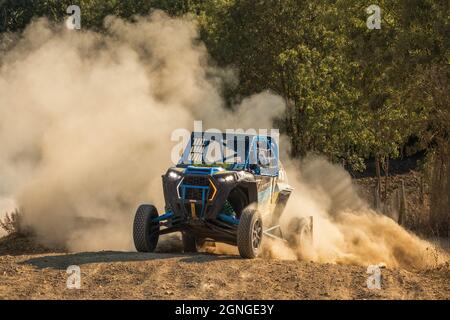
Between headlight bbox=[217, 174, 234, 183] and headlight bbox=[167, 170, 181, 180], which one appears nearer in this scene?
headlight bbox=[217, 174, 234, 183]

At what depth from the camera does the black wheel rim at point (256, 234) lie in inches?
471


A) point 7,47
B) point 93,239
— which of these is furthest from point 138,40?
point 93,239

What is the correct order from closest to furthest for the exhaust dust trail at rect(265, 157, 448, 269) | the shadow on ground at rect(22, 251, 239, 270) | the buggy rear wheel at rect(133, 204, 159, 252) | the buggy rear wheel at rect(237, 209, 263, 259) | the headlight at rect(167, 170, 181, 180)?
the shadow on ground at rect(22, 251, 239, 270)
the buggy rear wheel at rect(237, 209, 263, 259)
the headlight at rect(167, 170, 181, 180)
the buggy rear wheel at rect(133, 204, 159, 252)
the exhaust dust trail at rect(265, 157, 448, 269)

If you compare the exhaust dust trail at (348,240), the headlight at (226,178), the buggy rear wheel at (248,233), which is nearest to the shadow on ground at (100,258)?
the buggy rear wheel at (248,233)

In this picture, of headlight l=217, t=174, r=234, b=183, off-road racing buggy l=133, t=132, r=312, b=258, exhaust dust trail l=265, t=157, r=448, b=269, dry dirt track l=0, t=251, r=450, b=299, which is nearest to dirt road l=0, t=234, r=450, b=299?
dry dirt track l=0, t=251, r=450, b=299

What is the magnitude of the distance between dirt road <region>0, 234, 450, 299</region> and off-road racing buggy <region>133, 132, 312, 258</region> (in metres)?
0.61

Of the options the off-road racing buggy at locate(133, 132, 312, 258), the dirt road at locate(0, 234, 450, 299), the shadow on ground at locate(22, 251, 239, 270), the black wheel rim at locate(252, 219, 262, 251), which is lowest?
the dirt road at locate(0, 234, 450, 299)

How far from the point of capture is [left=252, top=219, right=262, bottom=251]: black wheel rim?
1196 cm

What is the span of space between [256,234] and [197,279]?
2.17 m

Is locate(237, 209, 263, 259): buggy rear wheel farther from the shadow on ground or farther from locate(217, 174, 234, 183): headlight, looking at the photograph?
locate(217, 174, 234, 183): headlight

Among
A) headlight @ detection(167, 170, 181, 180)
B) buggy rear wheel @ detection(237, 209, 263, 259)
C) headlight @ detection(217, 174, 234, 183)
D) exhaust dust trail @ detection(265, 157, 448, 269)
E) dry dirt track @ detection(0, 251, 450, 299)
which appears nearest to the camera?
dry dirt track @ detection(0, 251, 450, 299)

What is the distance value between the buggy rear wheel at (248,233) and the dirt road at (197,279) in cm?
20

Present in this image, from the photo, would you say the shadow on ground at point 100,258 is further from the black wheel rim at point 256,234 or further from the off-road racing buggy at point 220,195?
the off-road racing buggy at point 220,195
